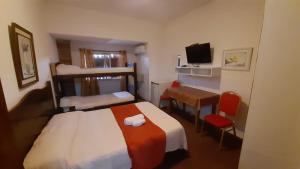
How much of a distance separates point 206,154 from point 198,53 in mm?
2077

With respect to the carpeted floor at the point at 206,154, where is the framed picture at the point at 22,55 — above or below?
above

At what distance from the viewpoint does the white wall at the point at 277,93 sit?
3.13 feet

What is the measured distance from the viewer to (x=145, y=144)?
145 centimetres

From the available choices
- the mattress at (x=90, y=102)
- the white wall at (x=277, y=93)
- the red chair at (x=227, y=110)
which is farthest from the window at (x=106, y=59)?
the white wall at (x=277, y=93)

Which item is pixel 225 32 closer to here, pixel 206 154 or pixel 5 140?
pixel 206 154

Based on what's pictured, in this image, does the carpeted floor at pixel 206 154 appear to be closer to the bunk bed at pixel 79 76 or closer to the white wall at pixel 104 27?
the bunk bed at pixel 79 76

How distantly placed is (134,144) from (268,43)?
5.22 ft

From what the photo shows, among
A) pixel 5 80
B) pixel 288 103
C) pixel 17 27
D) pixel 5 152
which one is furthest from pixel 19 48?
pixel 288 103

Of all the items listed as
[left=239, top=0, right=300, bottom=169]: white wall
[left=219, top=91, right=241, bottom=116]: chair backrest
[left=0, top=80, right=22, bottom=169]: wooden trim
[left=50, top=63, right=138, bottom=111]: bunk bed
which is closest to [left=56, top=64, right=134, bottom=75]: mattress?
[left=50, top=63, right=138, bottom=111]: bunk bed

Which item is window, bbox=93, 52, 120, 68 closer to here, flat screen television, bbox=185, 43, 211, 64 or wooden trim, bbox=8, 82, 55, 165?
flat screen television, bbox=185, 43, 211, 64

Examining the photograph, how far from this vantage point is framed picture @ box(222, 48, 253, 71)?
211 centimetres

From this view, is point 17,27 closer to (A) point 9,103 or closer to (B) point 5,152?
(A) point 9,103

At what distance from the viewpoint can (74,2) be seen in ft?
8.60

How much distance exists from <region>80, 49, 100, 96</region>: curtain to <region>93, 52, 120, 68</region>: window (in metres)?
0.23
